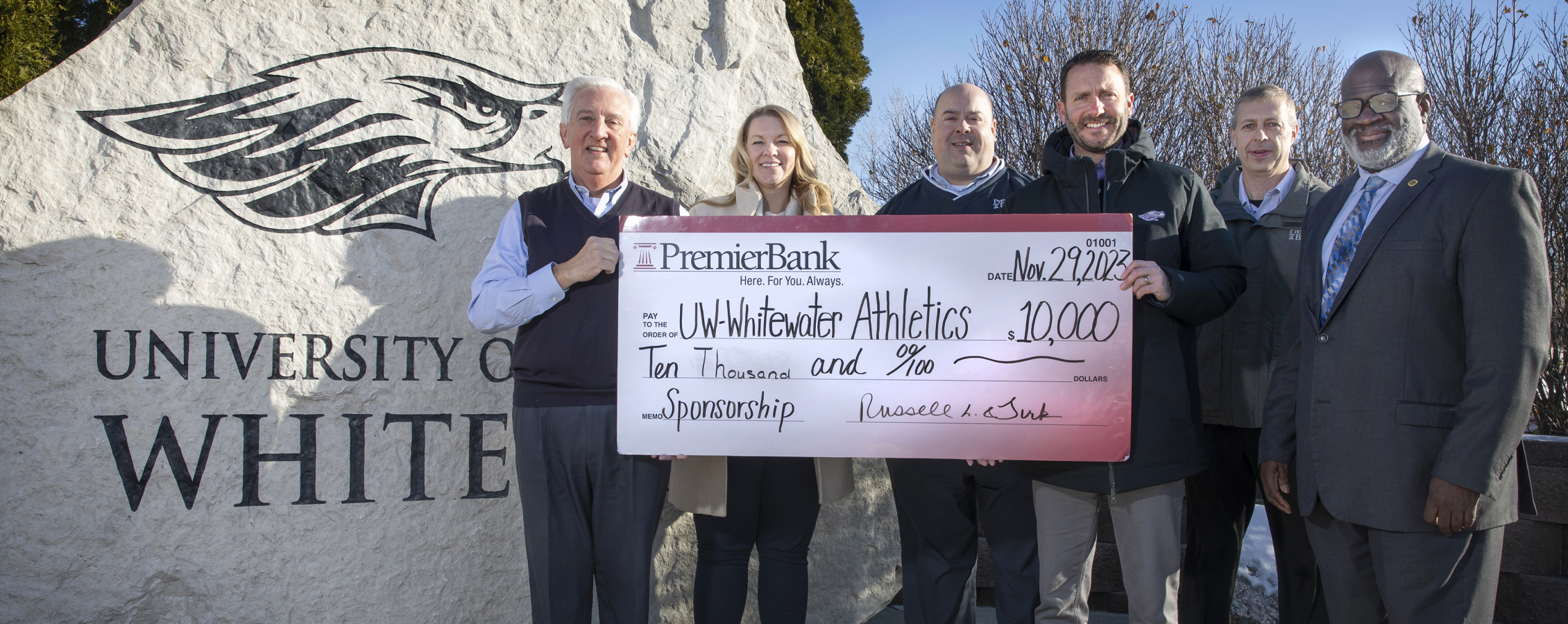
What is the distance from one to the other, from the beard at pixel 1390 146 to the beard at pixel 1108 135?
1.72ft

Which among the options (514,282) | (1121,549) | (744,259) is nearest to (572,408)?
(514,282)

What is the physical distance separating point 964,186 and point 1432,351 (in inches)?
50.7

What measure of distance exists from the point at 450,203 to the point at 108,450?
128 cm

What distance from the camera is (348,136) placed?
283 centimetres

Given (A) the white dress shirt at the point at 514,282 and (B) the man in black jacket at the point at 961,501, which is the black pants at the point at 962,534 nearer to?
(B) the man in black jacket at the point at 961,501

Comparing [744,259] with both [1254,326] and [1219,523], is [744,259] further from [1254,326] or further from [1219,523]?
[1219,523]

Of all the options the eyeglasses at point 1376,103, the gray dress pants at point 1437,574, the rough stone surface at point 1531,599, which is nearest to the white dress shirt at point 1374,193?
the eyeglasses at point 1376,103

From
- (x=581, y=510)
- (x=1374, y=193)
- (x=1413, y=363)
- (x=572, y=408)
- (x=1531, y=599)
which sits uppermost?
(x=1374, y=193)

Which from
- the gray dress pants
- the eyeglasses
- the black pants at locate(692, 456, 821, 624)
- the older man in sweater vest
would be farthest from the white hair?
the gray dress pants

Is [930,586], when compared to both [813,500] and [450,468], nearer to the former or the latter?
[813,500]

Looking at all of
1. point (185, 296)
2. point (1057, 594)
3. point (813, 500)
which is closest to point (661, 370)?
point (813, 500)

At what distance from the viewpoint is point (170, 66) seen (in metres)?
2.65

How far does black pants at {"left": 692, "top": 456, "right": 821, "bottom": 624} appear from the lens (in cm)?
246

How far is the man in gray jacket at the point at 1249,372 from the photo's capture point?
2600mm
